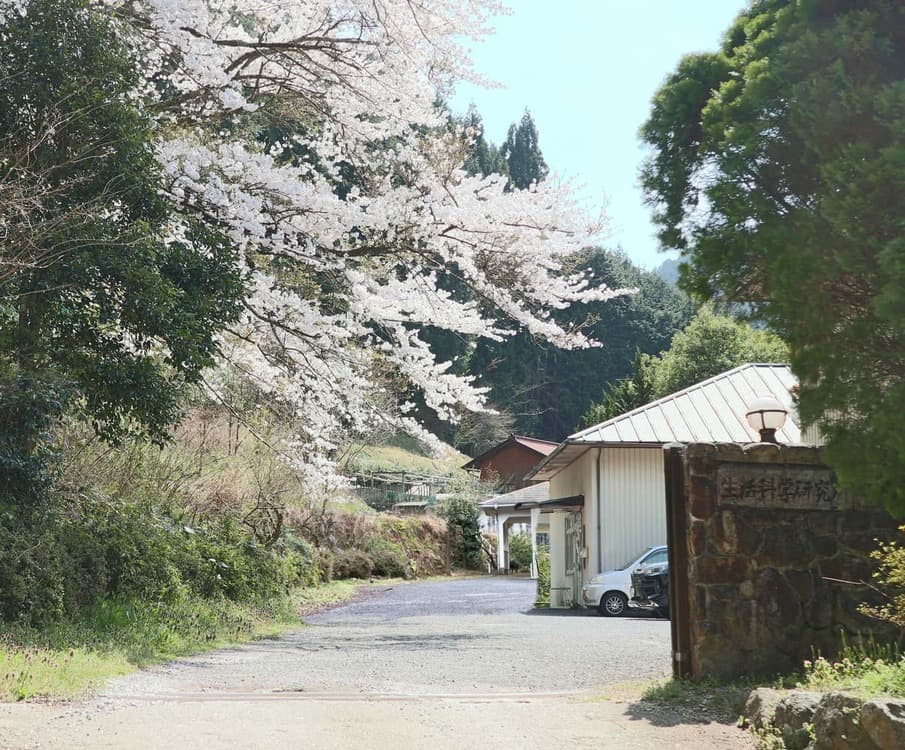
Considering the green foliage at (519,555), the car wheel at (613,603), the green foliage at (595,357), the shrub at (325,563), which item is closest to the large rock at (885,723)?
the car wheel at (613,603)

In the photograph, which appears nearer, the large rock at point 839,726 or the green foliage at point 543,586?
the large rock at point 839,726

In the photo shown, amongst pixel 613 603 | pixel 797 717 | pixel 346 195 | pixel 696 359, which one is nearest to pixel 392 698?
pixel 797 717

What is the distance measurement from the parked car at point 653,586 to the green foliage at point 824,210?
35.0 feet

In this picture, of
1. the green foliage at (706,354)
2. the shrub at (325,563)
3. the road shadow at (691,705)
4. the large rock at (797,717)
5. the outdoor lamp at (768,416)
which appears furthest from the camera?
the green foliage at (706,354)

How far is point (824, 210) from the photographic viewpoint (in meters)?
5.69

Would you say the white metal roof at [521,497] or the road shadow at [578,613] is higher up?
the white metal roof at [521,497]

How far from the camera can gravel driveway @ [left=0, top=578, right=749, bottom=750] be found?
5.56 metres

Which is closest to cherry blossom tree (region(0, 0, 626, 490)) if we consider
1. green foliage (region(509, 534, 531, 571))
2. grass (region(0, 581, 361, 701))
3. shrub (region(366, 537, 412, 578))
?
grass (region(0, 581, 361, 701))

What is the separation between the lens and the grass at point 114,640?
7133mm

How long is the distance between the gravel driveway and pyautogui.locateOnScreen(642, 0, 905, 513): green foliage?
2078mm

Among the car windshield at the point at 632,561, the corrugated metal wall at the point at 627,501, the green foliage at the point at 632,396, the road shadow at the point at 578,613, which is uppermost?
the green foliage at the point at 632,396

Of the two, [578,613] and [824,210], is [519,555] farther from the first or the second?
[824,210]

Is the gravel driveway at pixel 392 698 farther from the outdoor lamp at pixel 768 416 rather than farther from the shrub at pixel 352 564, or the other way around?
the shrub at pixel 352 564

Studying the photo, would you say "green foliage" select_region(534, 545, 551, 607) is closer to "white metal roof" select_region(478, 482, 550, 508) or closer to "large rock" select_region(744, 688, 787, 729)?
"white metal roof" select_region(478, 482, 550, 508)
